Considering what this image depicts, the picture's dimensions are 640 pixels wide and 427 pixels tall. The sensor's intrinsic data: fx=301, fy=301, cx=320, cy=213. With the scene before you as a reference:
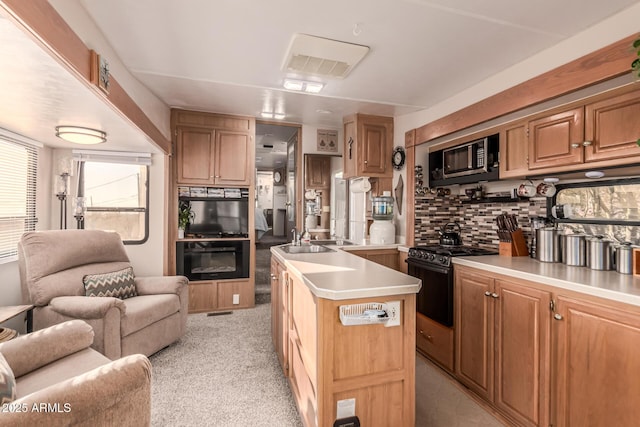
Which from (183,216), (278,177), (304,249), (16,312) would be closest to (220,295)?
(183,216)

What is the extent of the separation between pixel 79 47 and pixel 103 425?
69.2 inches

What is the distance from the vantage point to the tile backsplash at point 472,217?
247 cm

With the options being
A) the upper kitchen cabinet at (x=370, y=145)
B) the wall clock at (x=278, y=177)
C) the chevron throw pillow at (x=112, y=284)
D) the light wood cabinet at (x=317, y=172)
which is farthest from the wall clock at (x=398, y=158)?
the wall clock at (x=278, y=177)

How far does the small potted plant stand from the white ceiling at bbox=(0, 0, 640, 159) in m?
1.07

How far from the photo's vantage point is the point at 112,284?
2.62 meters

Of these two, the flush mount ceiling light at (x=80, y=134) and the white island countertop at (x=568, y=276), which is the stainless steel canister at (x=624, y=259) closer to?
the white island countertop at (x=568, y=276)

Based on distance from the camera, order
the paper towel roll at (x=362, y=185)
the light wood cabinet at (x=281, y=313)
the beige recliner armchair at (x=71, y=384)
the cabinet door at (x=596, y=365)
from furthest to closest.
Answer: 1. the paper towel roll at (x=362, y=185)
2. the light wood cabinet at (x=281, y=313)
3. the cabinet door at (x=596, y=365)
4. the beige recliner armchair at (x=71, y=384)

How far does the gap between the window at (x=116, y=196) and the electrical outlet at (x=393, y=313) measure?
312 centimetres

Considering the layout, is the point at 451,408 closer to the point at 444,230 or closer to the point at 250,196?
the point at 444,230

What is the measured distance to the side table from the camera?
1.98m

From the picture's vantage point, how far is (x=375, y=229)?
11.4ft

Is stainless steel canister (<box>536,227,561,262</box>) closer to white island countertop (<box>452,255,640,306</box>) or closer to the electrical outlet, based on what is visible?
white island countertop (<box>452,255,640,306</box>)

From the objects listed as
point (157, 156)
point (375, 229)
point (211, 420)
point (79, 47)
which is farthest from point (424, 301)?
point (157, 156)

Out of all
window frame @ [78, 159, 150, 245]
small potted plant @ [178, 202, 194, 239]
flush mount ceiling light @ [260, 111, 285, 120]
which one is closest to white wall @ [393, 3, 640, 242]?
flush mount ceiling light @ [260, 111, 285, 120]
